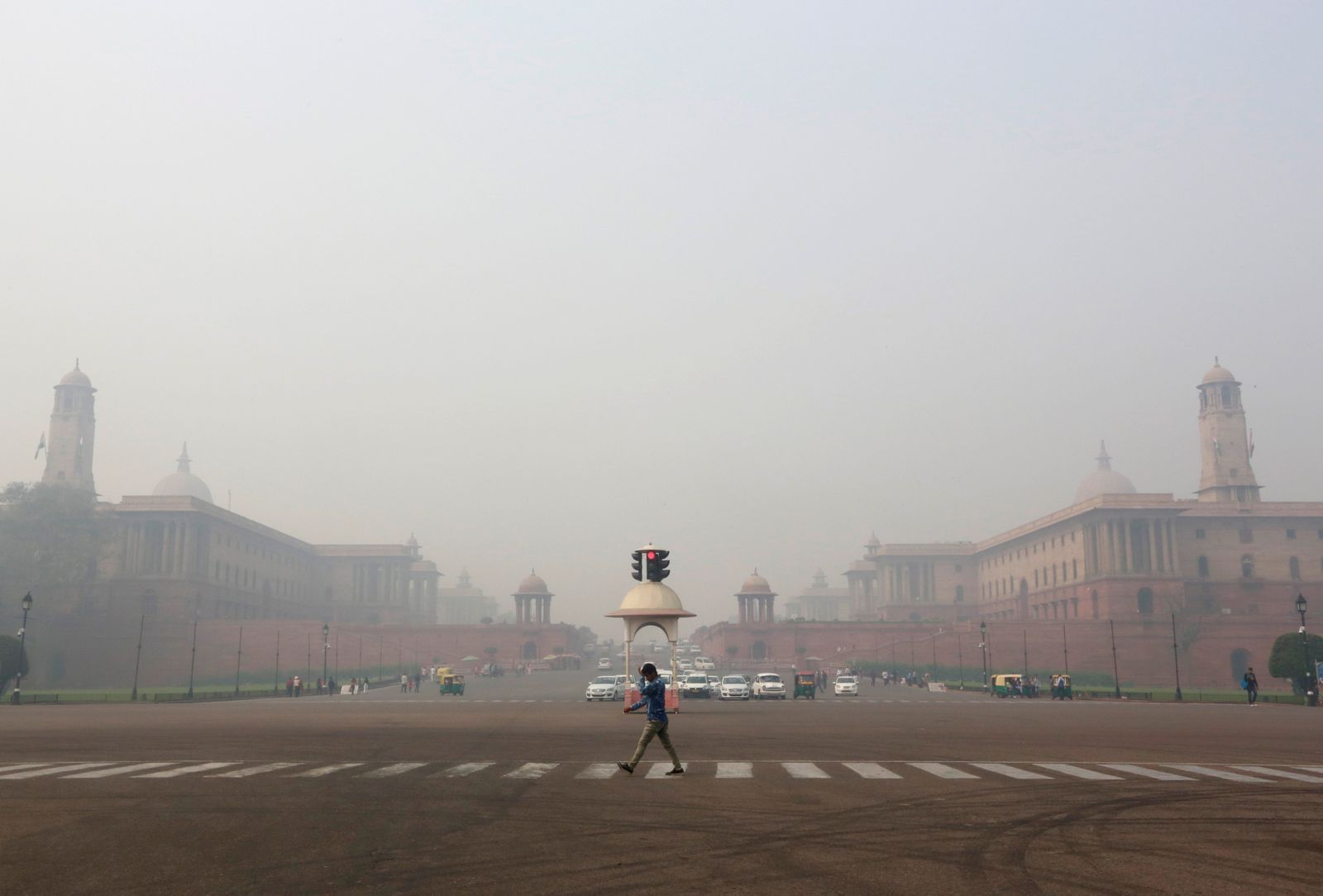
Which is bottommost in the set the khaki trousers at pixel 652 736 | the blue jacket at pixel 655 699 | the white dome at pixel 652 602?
the khaki trousers at pixel 652 736

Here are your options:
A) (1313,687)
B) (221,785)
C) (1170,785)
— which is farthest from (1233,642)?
(221,785)

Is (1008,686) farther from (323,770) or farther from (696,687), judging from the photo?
(323,770)

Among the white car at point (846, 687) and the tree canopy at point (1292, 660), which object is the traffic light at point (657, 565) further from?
the tree canopy at point (1292, 660)

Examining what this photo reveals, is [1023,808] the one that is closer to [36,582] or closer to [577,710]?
[577,710]

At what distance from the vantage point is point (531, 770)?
16609mm

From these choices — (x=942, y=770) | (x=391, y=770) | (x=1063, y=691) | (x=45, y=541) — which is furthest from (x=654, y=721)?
(x=45, y=541)

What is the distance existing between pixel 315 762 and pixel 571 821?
25.3ft

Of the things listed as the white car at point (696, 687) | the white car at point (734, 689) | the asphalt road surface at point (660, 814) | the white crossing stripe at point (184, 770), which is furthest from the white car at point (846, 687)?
the white crossing stripe at point (184, 770)

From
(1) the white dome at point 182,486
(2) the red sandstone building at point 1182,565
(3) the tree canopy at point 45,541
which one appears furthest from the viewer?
(1) the white dome at point 182,486

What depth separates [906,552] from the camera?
148250mm

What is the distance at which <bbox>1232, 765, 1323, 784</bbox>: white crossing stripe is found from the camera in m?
15.6

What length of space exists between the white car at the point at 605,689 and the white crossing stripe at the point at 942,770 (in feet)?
108

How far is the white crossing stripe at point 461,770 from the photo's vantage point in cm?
1577

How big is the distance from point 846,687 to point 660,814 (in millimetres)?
52076
